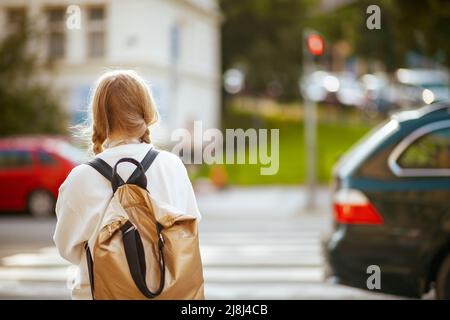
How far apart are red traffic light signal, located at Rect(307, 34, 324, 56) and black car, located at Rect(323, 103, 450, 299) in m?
8.73

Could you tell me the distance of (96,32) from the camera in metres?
15.4

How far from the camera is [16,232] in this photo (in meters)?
12.4

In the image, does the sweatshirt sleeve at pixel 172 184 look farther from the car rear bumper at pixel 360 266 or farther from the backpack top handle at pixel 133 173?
the car rear bumper at pixel 360 266

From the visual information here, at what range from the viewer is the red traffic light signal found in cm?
1428

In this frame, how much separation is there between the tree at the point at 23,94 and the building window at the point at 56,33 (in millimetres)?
466

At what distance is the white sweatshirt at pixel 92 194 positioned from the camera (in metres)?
2.74

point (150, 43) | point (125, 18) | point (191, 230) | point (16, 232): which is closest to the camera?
point (191, 230)

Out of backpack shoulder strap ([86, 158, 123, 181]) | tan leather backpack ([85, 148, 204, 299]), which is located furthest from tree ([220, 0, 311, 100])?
tan leather backpack ([85, 148, 204, 299])

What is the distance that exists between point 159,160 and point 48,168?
12.3 m

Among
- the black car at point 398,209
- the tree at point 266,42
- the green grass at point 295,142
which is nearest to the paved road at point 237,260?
the black car at point 398,209

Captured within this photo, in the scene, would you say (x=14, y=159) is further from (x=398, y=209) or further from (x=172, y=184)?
(x=172, y=184)

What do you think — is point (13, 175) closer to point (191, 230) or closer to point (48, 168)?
point (48, 168)
